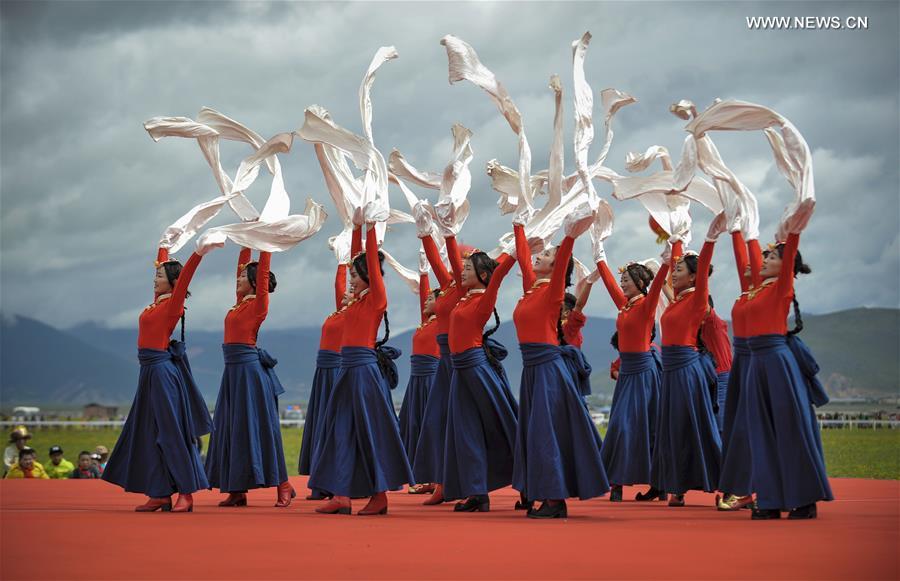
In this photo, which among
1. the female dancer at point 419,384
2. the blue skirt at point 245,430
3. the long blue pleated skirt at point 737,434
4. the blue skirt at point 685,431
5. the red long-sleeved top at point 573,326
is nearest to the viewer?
the long blue pleated skirt at point 737,434

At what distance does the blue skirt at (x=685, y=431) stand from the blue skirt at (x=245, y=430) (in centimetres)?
339

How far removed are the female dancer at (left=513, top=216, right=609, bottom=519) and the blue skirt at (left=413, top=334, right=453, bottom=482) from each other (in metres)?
1.26

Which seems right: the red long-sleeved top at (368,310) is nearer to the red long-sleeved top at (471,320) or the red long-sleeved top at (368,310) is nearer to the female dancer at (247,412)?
the red long-sleeved top at (471,320)

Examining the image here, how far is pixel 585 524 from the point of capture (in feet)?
25.9

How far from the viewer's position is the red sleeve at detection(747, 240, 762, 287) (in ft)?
28.7

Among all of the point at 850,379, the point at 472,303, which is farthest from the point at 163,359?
the point at 850,379

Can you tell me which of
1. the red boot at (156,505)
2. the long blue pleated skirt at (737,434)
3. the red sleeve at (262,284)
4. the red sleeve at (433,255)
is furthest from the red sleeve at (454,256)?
the red boot at (156,505)

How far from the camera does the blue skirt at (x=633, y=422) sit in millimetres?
10617

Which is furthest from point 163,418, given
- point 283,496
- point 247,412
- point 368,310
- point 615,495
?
point 615,495

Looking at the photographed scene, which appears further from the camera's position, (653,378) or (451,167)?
(653,378)

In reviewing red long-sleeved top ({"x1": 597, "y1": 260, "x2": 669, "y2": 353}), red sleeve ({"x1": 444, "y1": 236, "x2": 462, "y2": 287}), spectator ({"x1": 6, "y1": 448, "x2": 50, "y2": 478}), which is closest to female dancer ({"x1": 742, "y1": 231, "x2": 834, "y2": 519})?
red long-sleeved top ({"x1": 597, "y1": 260, "x2": 669, "y2": 353})

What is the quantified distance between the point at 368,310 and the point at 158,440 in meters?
2.00

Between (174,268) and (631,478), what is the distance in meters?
4.55

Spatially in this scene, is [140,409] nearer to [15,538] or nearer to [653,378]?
[15,538]
